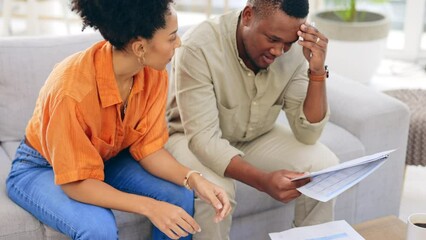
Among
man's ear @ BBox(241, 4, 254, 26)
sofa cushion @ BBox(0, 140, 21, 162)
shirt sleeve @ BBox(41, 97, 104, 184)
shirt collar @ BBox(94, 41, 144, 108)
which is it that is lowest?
sofa cushion @ BBox(0, 140, 21, 162)

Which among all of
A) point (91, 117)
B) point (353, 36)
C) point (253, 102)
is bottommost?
point (353, 36)

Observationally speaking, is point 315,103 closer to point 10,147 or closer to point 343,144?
point 343,144

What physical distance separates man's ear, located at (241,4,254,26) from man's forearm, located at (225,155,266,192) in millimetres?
367

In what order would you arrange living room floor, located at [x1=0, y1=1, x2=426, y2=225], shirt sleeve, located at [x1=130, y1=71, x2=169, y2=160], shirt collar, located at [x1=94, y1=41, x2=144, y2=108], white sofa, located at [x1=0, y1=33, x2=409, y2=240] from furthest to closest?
living room floor, located at [x1=0, y1=1, x2=426, y2=225]
white sofa, located at [x1=0, y1=33, x2=409, y2=240]
shirt sleeve, located at [x1=130, y1=71, x2=169, y2=160]
shirt collar, located at [x1=94, y1=41, x2=144, y2=108]

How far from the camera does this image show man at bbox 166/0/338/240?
1.77 meters

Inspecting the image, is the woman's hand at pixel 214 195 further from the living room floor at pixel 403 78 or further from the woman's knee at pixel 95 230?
the living room floor at pixel 403 78

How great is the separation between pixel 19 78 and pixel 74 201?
2.05 ft

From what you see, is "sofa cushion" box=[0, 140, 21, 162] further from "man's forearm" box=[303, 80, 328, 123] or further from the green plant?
the green plant

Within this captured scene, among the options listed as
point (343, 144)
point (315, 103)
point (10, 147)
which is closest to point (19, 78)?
point (10, 147)

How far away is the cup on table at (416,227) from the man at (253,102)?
33cm

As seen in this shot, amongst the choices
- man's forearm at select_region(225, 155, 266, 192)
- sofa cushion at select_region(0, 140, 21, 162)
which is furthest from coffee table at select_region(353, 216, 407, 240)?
sofa cushion at select_region(0, 140, 21, 162)

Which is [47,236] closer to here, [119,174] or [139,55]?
[119,174]

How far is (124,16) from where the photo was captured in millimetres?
1536

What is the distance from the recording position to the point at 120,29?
156 centimetres
